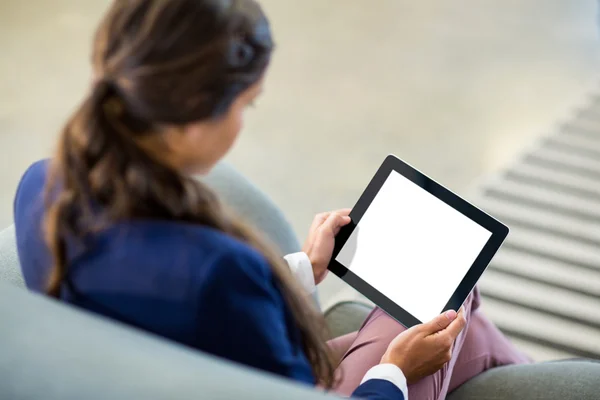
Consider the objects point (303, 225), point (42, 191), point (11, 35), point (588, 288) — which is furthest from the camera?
point (11, 35)

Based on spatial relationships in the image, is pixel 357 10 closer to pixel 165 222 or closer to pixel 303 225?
pixel 303 225

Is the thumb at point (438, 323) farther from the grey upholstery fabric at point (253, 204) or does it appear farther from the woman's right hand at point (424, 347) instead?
the grey upholstery fabric at point (253, 204)

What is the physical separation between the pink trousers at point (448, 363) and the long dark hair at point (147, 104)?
13.2 inches

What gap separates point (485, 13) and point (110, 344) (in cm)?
300

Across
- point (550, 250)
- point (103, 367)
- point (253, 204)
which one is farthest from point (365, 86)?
point (103, 367)

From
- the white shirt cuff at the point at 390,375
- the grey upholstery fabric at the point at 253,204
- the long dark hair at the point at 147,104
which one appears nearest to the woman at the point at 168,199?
the long dark hair at the point at 147,104

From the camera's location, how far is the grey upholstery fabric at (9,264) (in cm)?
109

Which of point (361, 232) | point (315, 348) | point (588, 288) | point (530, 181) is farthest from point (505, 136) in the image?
point (315, 348)

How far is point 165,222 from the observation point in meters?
0.72

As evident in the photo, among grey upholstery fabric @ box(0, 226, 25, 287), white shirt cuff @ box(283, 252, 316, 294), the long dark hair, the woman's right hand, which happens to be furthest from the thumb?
grey upholstery fabric @ box(0, 226, 25, 287)

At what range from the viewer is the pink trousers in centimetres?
104

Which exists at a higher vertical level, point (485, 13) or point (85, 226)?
point (485, 13)

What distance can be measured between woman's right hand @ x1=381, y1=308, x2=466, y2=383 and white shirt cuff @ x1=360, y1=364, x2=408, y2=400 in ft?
0.05

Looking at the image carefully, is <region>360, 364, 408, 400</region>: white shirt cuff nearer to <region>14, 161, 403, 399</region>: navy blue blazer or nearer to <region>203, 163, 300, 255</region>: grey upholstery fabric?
<region>14, 161, 403, 399</region>: navy blue blazer
